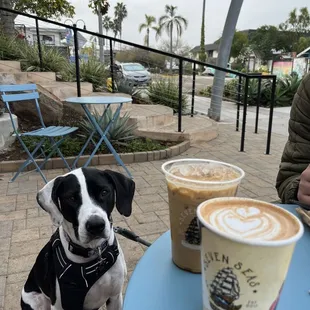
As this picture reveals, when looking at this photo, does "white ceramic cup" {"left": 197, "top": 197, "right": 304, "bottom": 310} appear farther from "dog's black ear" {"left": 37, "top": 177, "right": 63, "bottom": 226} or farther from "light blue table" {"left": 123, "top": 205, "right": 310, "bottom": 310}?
"dog's black ear" {"left": 37, "top": 177, "right": 63, "bottom": 226}

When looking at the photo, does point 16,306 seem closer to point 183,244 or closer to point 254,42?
point 183,244

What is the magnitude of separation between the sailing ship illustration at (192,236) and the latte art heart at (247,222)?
5.9 inches

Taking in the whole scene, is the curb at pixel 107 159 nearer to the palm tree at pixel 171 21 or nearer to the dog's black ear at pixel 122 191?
the dog's black ear at pixel 122 191

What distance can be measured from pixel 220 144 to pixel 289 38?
190 ft

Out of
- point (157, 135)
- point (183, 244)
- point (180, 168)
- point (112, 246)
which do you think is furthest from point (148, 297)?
point (157, 135)

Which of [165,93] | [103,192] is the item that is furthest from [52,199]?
[165,93]

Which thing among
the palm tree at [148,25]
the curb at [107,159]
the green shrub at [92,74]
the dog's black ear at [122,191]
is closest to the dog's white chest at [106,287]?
the dog's black ear at [122,191]

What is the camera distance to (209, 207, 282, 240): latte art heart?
52 cm

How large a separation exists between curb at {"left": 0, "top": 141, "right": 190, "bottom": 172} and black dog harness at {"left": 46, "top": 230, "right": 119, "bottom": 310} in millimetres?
3183

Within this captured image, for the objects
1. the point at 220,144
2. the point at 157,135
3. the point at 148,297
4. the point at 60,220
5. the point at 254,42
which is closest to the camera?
the point at 148,297

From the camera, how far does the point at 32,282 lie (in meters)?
1.66

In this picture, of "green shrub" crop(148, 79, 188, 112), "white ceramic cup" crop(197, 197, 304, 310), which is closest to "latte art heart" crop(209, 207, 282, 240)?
"white ceramic cup" crop(197, 197, 304, 310)

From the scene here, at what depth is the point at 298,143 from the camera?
4.66ft

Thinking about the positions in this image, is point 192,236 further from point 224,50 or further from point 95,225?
point 224,50
